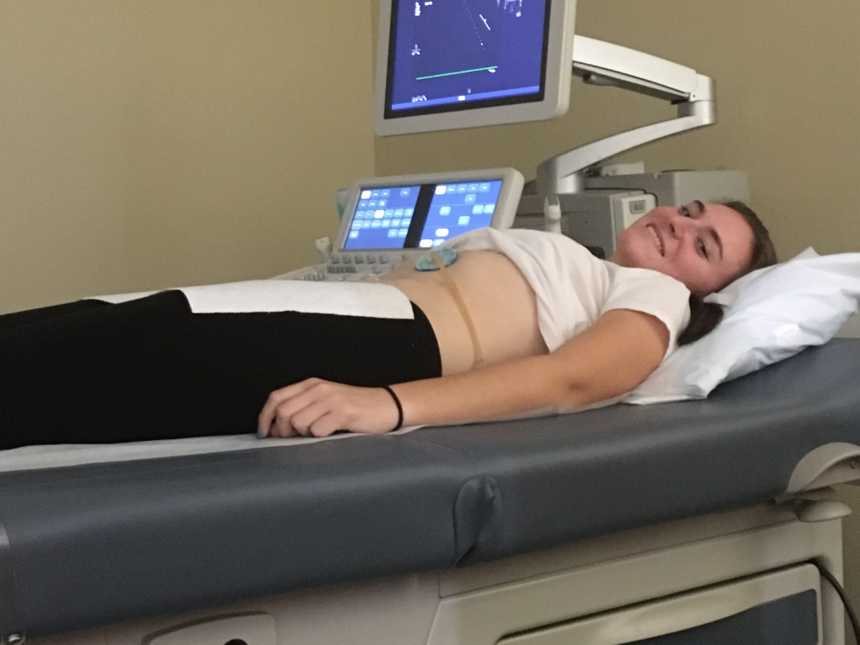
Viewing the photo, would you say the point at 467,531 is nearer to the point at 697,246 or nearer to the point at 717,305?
the point at 717,305

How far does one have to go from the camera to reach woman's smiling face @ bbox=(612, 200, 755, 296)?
1.56 meters

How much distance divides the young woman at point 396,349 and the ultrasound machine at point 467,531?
0.04 meters

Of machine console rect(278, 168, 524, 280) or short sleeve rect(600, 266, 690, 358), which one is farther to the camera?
machine console rect(278, 168, 524, 280)

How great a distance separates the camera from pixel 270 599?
0.93 metres

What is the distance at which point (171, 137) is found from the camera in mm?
2566

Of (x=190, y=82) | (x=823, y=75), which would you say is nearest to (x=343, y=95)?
(x=190, y=82)

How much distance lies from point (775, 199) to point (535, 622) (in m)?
1.11

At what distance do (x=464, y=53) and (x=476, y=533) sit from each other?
3.65 ft

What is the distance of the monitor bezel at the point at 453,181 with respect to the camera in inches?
71.0

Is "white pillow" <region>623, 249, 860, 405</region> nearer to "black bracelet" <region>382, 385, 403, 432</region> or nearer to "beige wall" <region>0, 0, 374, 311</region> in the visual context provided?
"black bracelet" <region>382, 385, 403, 432</region>

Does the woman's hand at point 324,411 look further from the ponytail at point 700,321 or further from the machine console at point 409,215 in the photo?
the machine console at point 409,215

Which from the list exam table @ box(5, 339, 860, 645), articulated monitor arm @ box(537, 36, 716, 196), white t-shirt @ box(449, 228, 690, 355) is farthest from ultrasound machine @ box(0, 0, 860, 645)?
articulated monitor arm @ box(537, 36, 716, 196)

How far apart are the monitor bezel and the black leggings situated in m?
0.56

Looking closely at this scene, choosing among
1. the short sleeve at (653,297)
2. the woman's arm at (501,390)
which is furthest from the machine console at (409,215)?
the woman's arm at (501,390)
